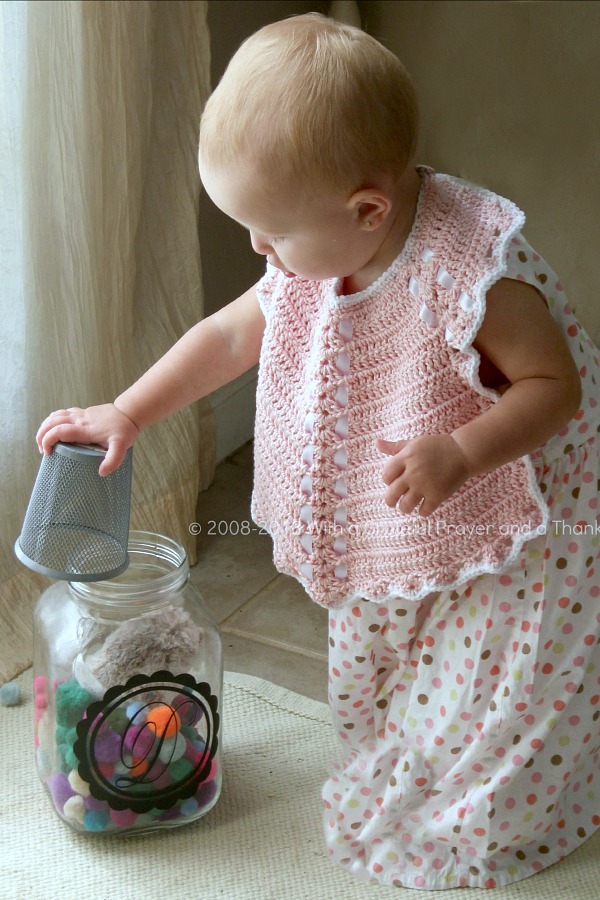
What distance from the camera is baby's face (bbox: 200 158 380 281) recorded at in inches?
30.2

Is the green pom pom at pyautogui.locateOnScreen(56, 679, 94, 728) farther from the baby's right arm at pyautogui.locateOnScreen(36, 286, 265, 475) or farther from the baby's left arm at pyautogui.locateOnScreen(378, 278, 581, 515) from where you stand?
the baby's left arm at pyautogui.locateOnScreen(378, 278, 581, 515)

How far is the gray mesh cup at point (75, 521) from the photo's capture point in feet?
3.01

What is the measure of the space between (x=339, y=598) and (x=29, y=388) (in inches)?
20.5

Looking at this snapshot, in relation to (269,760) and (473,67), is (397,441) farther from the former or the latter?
(473,67)

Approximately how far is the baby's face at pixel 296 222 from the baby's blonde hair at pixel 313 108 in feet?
0.04

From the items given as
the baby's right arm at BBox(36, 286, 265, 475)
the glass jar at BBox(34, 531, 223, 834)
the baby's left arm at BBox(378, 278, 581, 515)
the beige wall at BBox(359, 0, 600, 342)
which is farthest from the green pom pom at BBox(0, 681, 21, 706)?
the beige wall at BBox(359, 0, 600, 342)

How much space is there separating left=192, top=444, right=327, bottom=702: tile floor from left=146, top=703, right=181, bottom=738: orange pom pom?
0.29m

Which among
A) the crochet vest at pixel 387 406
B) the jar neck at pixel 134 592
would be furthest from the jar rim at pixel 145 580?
the crochet vest at pixel 387 406

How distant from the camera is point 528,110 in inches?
60.6

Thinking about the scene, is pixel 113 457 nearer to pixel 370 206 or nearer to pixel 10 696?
pixel 370 206

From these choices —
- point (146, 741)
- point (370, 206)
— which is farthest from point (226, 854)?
point (370, 206)

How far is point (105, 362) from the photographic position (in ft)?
4.44

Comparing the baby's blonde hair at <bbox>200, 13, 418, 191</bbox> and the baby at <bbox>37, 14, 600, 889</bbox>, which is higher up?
the baby's blonde hair at <bbox>200, 13, 418, 191</bbox>

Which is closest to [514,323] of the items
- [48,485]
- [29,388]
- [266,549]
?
[48,485]
